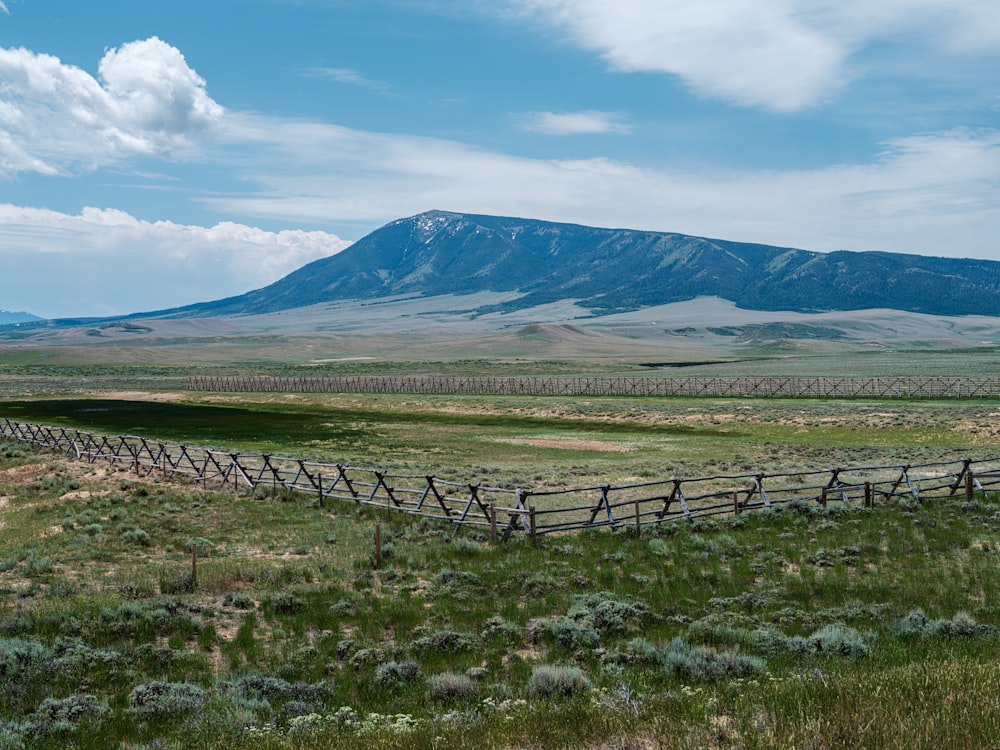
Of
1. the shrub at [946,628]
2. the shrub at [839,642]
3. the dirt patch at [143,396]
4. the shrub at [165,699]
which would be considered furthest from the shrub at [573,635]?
the dirt patch at [143,396]

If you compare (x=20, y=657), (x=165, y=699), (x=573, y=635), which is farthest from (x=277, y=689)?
(x=573, y=635)

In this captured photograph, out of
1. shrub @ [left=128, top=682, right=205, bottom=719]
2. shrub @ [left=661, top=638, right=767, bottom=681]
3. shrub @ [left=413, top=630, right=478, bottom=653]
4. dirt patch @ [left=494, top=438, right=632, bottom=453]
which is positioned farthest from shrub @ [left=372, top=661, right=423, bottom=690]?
dirt patch @ [left=494, top=438, right=632, bottom=453]

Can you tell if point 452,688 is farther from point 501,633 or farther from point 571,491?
point 571,491

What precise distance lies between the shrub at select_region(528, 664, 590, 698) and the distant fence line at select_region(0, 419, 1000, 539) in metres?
9.14

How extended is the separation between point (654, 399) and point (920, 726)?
7455cm

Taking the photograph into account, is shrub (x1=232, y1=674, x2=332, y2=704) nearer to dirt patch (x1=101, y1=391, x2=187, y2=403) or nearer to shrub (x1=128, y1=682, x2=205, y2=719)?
shrub (x1=128, y1=682, x2=205, y2=719)

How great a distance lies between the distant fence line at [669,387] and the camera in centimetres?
8019

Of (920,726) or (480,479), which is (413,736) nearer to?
(920,726)

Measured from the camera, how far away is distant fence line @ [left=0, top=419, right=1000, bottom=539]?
24.1m

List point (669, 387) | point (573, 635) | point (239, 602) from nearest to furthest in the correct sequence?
1. point (573, 635)
2. point (239, 602)
3. point (669, 387)

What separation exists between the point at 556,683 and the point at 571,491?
517 inches

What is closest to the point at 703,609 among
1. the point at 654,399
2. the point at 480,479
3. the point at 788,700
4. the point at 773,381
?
the point at 788,700

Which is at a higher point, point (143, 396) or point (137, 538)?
point (143, 396)

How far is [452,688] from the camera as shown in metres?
11.1
